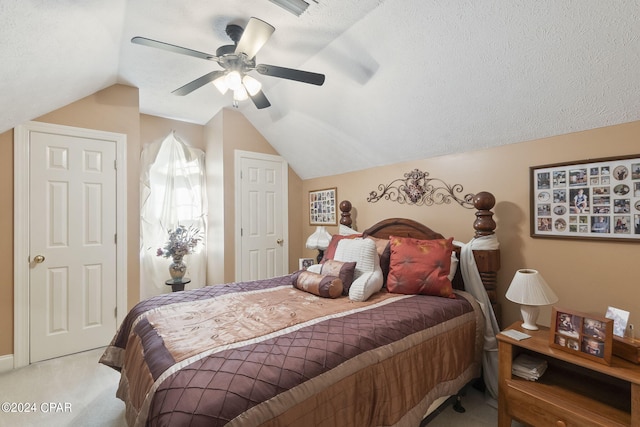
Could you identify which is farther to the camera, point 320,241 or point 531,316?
point 320,241

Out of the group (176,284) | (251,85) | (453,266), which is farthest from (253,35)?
(176,284)

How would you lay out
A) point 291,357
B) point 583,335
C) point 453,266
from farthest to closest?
point 453,266 → point 583,335 → point 291,357

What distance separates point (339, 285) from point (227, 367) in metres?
1.13

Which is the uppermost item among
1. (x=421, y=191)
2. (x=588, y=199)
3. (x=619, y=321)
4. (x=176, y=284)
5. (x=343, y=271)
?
(x=421, y=191)

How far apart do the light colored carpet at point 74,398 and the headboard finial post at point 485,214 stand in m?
1.19

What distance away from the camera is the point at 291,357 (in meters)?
1.20

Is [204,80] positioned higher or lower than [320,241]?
higher

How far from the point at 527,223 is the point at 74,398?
3521 millimetres

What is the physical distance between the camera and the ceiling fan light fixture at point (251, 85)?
2.04 meters

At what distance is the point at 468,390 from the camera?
214cm

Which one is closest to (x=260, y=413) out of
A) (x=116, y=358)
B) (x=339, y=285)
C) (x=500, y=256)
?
(x=339, y=285)

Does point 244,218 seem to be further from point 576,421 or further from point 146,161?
point 576,421

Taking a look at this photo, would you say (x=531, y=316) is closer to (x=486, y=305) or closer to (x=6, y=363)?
(x=486, y=305)

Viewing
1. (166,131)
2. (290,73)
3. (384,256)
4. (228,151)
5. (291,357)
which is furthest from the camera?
(166,131)
